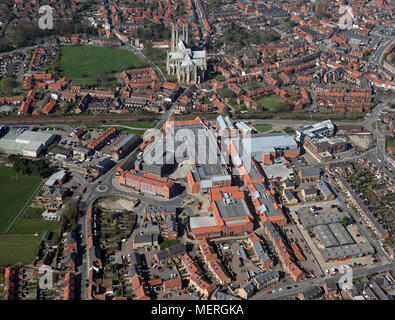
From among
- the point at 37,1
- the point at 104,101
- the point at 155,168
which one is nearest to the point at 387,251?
the point at 155,168

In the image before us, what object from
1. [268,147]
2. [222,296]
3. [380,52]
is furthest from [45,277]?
[380,52]

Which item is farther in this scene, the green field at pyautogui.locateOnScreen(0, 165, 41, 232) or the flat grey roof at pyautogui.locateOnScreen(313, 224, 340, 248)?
the green field at pyautogui.locateOnScreen(0, 165, 41, 232)

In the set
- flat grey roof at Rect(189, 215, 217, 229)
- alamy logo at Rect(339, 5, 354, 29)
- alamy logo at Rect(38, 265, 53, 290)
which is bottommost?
alamy logo at Rect(38, 265, 53, 290)

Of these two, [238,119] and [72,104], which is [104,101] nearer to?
[72,104]

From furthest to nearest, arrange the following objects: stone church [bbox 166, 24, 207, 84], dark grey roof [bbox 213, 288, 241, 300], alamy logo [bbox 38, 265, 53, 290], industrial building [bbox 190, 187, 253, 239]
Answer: stone church [bbox 166, 24, 207, 84]
industrial building [bbox 190, 187, 253, 239]
alamy logo [bbox 38, 265, 53, 290]
dark grey roof [bbox 213, 288, 241, 300]

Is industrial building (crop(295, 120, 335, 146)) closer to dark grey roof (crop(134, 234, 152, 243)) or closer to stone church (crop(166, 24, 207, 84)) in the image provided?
stone church (crop(166, 24, 207, 84))

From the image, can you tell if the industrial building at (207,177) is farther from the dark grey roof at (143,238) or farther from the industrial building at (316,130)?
the industrial building at (316,130)

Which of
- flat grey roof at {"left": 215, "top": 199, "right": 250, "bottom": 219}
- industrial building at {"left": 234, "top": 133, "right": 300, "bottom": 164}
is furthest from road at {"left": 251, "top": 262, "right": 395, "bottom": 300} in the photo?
industrial building at {"left": 234, "top": 133, "right": 300, "bottom": 164}

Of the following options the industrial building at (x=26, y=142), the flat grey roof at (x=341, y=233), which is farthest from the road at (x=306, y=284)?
the industrial building at (x=26, y=142)
